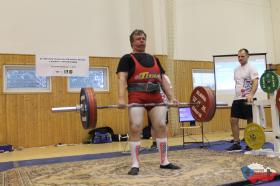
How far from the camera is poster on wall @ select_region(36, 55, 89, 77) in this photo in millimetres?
6969

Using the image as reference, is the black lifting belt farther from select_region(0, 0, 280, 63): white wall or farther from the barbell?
select_region(0, 0, 280, 63): white wall

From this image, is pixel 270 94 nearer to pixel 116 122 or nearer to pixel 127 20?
pixel 116 122

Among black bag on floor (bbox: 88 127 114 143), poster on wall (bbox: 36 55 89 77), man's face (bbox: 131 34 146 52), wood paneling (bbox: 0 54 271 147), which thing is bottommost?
black bag on floor (bbox: 88 127 114 143)

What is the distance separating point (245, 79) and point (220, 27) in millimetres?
5073

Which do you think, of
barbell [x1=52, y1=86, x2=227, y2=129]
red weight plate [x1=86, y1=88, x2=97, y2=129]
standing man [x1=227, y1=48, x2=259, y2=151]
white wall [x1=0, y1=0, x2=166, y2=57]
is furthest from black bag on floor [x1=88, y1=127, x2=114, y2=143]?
red weight plate [x1=86, y1=88, x2=97, y2=129]

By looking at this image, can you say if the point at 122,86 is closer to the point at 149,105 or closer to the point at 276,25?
the point at 149,105

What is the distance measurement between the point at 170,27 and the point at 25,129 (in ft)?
13.6

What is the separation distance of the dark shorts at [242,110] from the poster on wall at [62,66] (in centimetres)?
385

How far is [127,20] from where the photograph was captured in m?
8.02

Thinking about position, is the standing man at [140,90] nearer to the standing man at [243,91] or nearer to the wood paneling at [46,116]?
the standing man at [243,91]

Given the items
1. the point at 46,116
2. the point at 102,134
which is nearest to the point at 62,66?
the point at 46,116

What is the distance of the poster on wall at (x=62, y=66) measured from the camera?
6969 mm

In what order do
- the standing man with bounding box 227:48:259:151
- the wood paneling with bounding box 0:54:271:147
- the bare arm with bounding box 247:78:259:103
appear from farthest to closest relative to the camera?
the wood paneling with bounding box 0:54:271:147 → the standing man with bounding box 227:48:259:151 → the bare arm with bounding box 247:78:259:103

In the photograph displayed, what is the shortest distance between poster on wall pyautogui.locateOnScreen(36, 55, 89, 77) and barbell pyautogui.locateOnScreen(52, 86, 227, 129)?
13.0 feet
